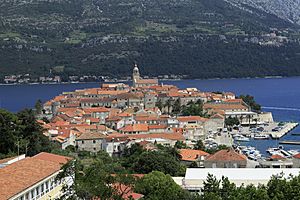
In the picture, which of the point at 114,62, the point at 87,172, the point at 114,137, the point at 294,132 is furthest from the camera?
the point at 114,62

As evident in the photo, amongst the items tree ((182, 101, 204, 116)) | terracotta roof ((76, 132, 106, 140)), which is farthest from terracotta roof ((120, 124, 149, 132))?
tree ((182, 101, 204, 116))

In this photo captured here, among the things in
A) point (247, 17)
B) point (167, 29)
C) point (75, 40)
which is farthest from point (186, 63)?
point (247, 17)

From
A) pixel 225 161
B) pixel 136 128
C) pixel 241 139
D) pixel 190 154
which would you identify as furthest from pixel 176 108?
pixel 225 161

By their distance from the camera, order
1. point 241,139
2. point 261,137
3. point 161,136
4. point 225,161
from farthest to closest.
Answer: point 261,137
point 241,139
point 161,136
point 225,161

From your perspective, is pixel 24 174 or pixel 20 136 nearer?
pixel 24 174

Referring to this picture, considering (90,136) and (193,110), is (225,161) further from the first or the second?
(193,110)

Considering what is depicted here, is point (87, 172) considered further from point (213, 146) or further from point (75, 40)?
point (75, 40)
